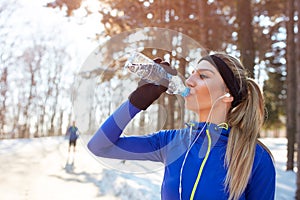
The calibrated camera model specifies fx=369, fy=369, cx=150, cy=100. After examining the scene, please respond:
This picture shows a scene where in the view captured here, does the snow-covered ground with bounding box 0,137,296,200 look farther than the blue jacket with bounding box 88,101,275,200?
Yes

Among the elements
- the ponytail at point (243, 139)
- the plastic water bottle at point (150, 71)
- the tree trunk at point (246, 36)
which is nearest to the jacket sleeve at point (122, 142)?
the plastic water bottle at point (150, 71)

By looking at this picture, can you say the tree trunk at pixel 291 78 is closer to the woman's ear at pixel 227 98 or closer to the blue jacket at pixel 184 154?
the woman's ear at pixel 227 98

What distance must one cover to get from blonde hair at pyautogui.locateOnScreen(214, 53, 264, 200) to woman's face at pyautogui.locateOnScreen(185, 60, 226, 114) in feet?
0.29

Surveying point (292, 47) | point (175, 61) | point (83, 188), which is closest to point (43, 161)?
point (83, 188)

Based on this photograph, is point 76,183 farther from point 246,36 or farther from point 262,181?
point 262,181

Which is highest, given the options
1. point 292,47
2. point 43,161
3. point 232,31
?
point 232,31

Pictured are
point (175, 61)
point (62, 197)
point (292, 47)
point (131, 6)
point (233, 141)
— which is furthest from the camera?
point (292, 47)

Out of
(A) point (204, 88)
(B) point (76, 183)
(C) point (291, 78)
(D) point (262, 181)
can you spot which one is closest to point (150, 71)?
(A) point (204, 88)

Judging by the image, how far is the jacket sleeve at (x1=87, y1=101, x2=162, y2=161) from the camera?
1.55 metres

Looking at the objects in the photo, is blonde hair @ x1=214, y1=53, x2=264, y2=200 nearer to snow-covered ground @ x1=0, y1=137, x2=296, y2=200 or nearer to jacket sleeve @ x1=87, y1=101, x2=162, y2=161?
jacket sleeve @ x1=87, y1=101, x2=162, y2=161

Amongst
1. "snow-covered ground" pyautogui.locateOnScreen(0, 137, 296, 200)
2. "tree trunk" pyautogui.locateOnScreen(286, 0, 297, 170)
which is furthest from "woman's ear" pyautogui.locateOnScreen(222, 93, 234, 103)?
"tree trunk" pyautogui.locateOnScreen(286, 0, 297, 170)

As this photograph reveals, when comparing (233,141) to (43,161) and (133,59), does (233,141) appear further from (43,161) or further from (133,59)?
(43,161)

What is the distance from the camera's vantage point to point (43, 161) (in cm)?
1180

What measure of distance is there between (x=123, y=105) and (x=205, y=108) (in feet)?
1.13
